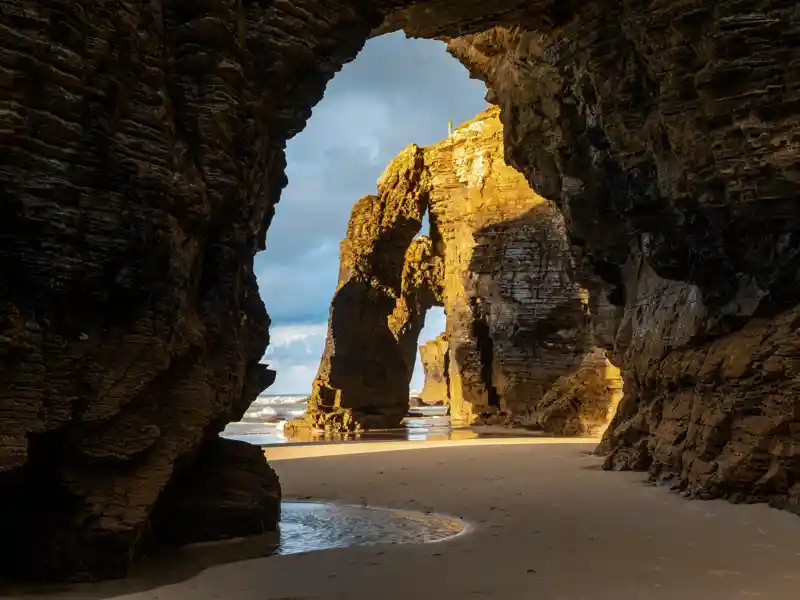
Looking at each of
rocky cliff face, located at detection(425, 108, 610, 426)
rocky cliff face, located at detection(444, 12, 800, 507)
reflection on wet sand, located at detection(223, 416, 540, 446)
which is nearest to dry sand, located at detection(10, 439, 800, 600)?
rocky cliff face, located at detection(444, 12, 800, 507)

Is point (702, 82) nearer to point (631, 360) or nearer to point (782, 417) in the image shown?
point (782, 417)

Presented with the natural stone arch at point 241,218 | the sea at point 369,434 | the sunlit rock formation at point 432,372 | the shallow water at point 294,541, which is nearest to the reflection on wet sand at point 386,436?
the sea at point 369,434

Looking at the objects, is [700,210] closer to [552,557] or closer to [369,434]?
[552,557]

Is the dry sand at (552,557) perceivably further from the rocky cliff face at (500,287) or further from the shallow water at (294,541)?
the rocky cliff face at (500,287)

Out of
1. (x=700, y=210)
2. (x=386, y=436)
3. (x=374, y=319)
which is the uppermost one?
(x=374, y=319)

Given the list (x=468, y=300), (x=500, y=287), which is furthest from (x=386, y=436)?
(x=468, y=300)

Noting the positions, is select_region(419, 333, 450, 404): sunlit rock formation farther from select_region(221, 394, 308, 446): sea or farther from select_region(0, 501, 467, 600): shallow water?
select_region(0, 501, 467, 600): shallow water

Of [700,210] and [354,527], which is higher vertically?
[700,210]

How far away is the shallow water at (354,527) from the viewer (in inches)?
259

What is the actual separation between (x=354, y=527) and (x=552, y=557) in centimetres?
252

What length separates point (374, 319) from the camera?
33.6 m

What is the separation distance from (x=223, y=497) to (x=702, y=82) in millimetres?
7580

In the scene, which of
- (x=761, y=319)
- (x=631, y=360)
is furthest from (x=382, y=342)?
(x=761, y=319)

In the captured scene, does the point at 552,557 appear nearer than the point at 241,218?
Yes
